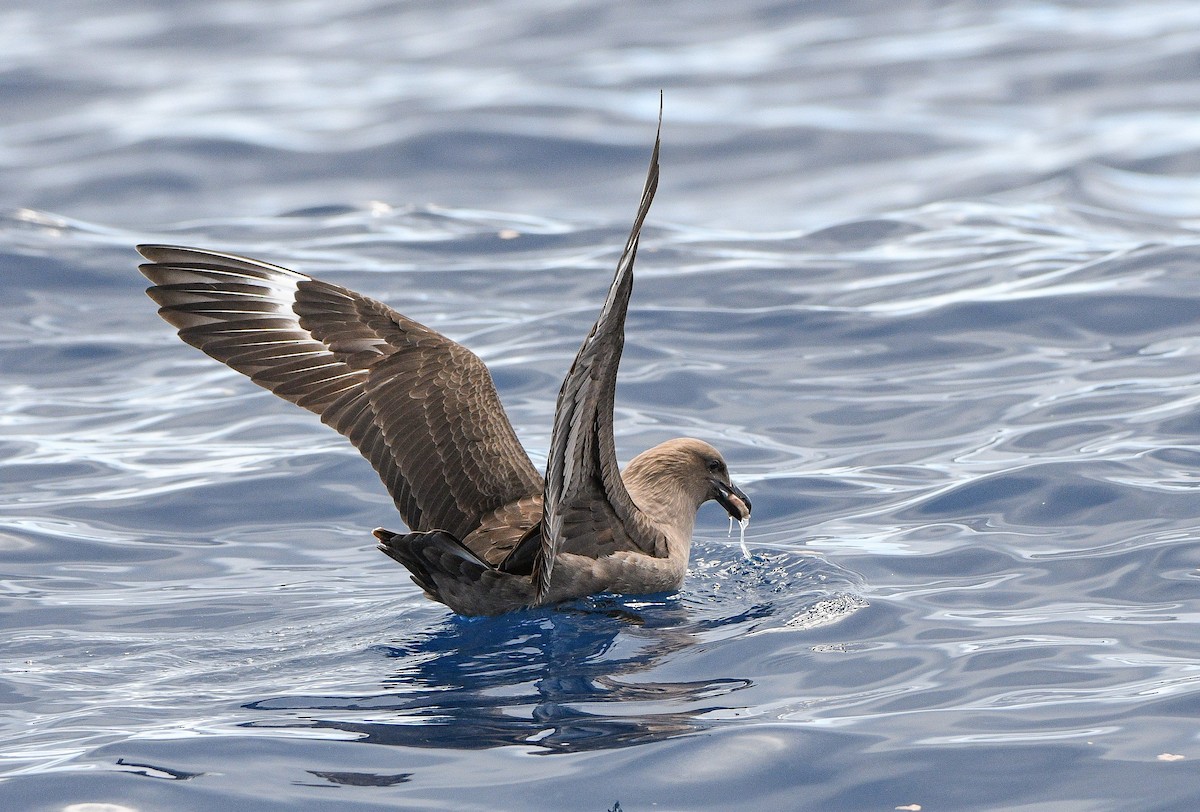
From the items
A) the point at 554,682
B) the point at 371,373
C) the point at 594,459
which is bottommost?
the point at 554,682

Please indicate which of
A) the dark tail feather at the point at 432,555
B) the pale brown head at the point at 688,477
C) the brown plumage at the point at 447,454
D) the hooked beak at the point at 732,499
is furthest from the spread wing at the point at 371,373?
the hooked beak at the point at 732,499

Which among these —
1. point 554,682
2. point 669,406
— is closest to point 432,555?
point 554,682

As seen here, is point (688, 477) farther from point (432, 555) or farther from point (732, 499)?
point (432, 555)

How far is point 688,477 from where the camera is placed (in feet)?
21.3

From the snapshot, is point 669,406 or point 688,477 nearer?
point 688,477

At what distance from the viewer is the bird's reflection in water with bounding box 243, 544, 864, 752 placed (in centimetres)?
462

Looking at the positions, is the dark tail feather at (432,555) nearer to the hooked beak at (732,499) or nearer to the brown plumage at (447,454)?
the brown plumage at (447,454)

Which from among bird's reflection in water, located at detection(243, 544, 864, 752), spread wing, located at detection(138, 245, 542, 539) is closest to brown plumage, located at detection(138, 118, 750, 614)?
spread wing, located at detection(138, 245, 542, 539)

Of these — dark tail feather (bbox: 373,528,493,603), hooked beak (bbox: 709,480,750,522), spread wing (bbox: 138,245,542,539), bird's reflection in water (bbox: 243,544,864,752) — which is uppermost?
spread wing (bbox: 138,245,542,539)

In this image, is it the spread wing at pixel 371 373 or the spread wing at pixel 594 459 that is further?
the spread wing at pixel 371 373

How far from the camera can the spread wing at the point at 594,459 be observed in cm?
434

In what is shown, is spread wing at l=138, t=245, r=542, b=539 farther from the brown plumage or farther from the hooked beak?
the hooked beak

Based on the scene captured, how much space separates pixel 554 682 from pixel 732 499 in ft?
5.66

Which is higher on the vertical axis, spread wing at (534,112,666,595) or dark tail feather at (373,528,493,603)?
spread wing at (534,112,666,595)
